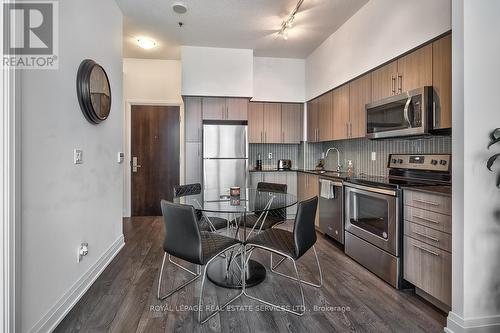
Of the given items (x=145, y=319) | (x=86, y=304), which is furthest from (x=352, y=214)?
(x=86, y=304)

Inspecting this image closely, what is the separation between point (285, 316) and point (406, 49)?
8.22ft

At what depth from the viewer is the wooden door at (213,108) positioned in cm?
425

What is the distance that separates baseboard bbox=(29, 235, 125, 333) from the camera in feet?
5.39

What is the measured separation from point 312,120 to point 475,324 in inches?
134

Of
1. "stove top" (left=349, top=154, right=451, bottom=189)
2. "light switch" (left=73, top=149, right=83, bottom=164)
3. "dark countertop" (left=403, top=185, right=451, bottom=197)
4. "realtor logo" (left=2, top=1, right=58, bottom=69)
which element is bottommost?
"dark countertop" (left=403, top=185, right=451, bottom=197)

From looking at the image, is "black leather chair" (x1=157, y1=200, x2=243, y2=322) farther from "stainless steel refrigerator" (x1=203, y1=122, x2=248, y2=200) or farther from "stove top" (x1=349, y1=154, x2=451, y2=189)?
"stainless steel refrigerator" (x1=203, y1=122, x2=248, y2=200)

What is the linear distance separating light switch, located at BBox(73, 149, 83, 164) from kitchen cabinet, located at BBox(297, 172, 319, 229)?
2.84 metres

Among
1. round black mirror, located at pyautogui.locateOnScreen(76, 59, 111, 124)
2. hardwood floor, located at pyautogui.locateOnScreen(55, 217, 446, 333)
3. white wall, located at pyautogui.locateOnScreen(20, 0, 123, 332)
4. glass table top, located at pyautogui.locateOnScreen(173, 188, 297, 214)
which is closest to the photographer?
white wall, located at pyautogui.locateOnScreen(20, 0, 123, 332)

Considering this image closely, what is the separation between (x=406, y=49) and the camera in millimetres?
2414

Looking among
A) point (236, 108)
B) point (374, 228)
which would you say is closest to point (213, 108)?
point (236, 108)

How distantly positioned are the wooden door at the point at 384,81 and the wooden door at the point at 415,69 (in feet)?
0.24

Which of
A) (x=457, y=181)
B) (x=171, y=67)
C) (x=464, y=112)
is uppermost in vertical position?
(x=171, y=67)

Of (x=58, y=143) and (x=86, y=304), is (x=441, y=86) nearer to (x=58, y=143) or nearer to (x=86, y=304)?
(x=58, y=143)

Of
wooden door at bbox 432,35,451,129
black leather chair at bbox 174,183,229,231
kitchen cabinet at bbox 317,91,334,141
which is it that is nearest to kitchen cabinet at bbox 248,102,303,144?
kitchen cabinet at bbox 317,91,334,141
